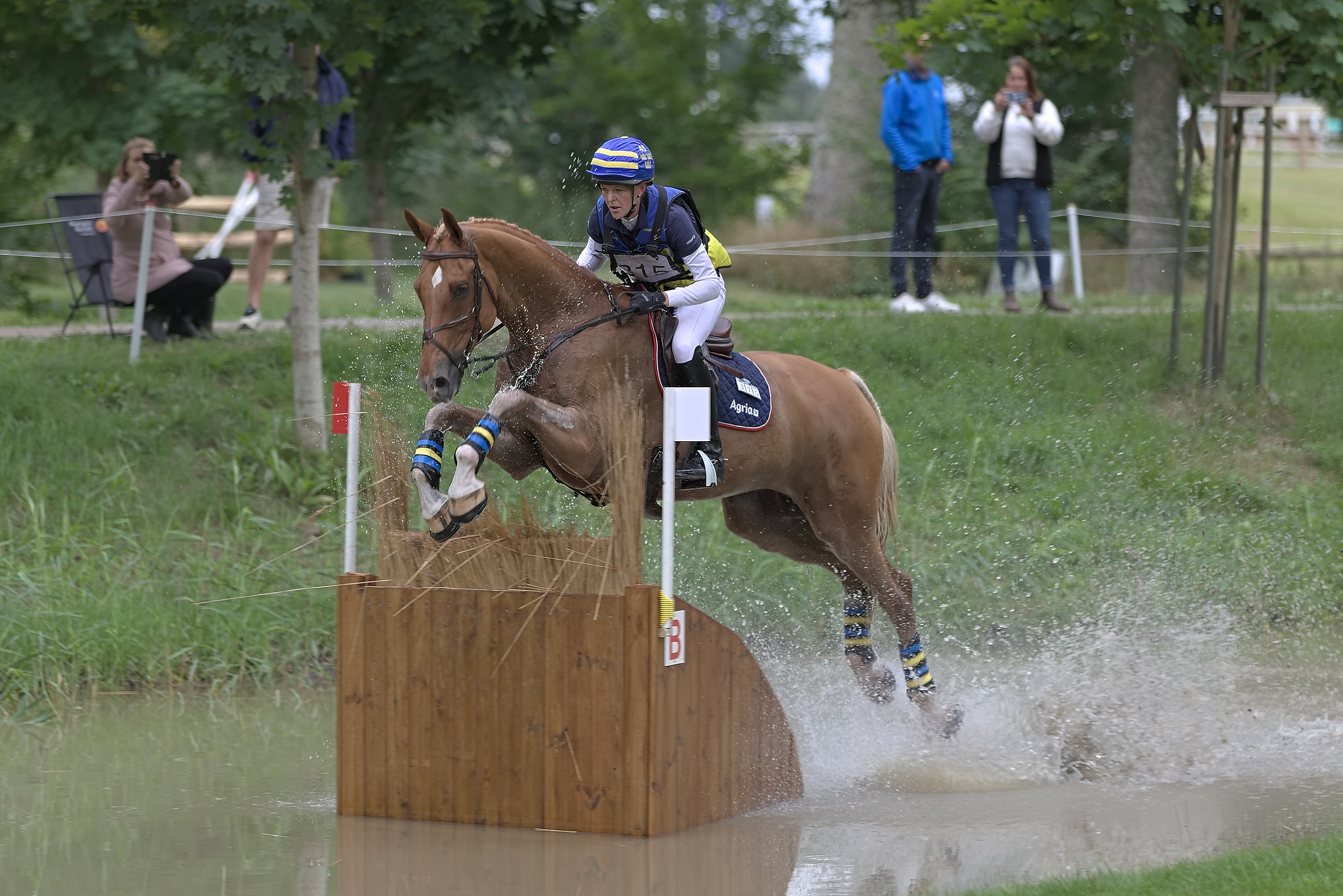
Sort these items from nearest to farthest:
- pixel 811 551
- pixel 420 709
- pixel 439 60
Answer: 1. pixel 420 709
2. pixel 811 551
3. pixel 439 60

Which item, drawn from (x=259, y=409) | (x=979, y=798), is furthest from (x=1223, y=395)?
(x=259, y=409)

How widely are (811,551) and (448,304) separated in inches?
106

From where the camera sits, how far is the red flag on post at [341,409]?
240 inches

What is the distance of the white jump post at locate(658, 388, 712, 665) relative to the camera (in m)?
5.56

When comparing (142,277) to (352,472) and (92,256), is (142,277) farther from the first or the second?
(352,472)

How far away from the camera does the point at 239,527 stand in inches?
368

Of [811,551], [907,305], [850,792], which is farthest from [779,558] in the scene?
[907,305]

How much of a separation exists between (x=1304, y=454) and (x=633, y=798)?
7.28 meters

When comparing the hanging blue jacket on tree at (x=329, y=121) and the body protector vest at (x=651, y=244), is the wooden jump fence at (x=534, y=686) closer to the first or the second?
the body protector vest at (x=651, y=244)

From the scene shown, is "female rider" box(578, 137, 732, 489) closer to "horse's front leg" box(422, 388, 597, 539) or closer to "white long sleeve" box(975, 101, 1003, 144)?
"horse's front leg" box(422, 388, 597, 539)

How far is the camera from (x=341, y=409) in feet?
20.1

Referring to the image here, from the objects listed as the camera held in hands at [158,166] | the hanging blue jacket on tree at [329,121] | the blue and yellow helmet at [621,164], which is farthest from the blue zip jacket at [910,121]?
the blue and yellow helmet at [621,164]

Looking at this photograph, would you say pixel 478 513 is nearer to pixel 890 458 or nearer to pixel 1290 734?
pixel 890 458

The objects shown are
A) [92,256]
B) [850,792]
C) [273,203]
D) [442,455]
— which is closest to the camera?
[442,455]
